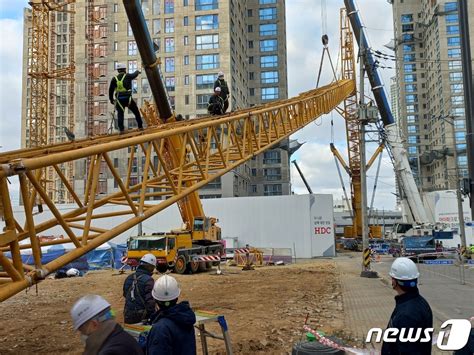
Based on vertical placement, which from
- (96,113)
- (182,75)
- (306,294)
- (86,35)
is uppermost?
(86,35)

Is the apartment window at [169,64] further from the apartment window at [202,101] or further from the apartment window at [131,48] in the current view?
the apartment window at [202,101]

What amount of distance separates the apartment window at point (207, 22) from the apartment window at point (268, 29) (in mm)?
21264

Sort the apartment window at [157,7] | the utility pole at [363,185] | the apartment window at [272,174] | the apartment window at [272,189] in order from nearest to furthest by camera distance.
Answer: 1. the utility pole at [363,185]
2. the apartment window at [157,7]
3. the apartment window at [272,189]
4. the apartment window at [272,174]

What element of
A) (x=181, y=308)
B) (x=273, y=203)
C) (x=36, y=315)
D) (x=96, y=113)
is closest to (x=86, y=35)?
(x=96, y=113)

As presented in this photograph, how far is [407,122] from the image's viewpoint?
108 m

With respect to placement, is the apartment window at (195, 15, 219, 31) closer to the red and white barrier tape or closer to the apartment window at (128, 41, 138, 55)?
the apartment window at (128, 41, 138, 55)

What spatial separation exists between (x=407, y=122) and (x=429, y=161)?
54.3 feet

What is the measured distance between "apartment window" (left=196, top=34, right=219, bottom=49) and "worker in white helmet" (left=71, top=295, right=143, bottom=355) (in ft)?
210

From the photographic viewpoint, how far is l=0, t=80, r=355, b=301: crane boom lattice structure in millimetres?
5770

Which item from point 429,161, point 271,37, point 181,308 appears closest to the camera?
point 181,308

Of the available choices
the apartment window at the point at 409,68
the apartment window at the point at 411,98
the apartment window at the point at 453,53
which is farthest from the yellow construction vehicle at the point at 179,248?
the apartment window at the point at 409,68

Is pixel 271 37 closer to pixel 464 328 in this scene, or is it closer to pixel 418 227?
pixel 418 227

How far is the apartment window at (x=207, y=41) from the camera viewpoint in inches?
2532

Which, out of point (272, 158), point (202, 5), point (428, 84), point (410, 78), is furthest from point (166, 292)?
point (410, 78)
